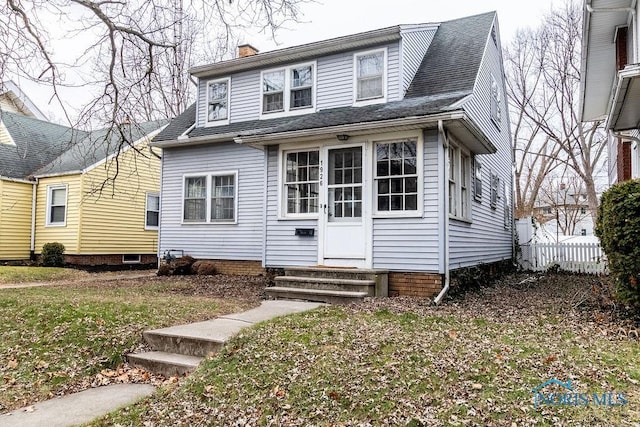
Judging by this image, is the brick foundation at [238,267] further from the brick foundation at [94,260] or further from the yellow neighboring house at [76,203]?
the brick foundation at [94,260]

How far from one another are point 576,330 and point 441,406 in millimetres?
2775

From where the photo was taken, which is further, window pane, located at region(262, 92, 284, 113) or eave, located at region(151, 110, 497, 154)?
window pane, located at region(262, 92, 284, 113)

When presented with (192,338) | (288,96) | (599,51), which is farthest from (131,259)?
(599,51)

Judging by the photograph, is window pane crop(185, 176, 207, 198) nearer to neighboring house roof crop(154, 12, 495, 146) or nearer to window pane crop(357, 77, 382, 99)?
neighboring house roof crop(154, 12, 495, 146)

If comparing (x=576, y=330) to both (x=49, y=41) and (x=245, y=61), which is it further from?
(x=245, y=61)

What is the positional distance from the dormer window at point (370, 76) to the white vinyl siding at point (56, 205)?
35.7 feet

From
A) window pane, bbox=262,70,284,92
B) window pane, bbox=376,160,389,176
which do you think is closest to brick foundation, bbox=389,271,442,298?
window pane, bbox=376,160,389,176

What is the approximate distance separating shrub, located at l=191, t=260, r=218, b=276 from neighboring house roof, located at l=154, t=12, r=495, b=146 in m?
3.35

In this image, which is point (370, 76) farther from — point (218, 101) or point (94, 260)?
point (94, 260)

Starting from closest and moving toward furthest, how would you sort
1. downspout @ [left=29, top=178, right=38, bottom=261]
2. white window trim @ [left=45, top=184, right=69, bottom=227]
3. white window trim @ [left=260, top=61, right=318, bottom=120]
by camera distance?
1. white window trim @ [left=260, top=61, right=318, bottom=120]
2. white window trim @ [left=45, top=184, right=69, bottom=227]
3. downspout @ [left=29, top=178, right=38, bottom=261]

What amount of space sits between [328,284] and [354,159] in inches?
96.2

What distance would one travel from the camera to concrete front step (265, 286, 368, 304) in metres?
7.42

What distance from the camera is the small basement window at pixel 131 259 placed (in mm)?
16812

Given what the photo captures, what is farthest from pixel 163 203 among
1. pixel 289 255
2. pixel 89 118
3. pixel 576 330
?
pixel 576 330
